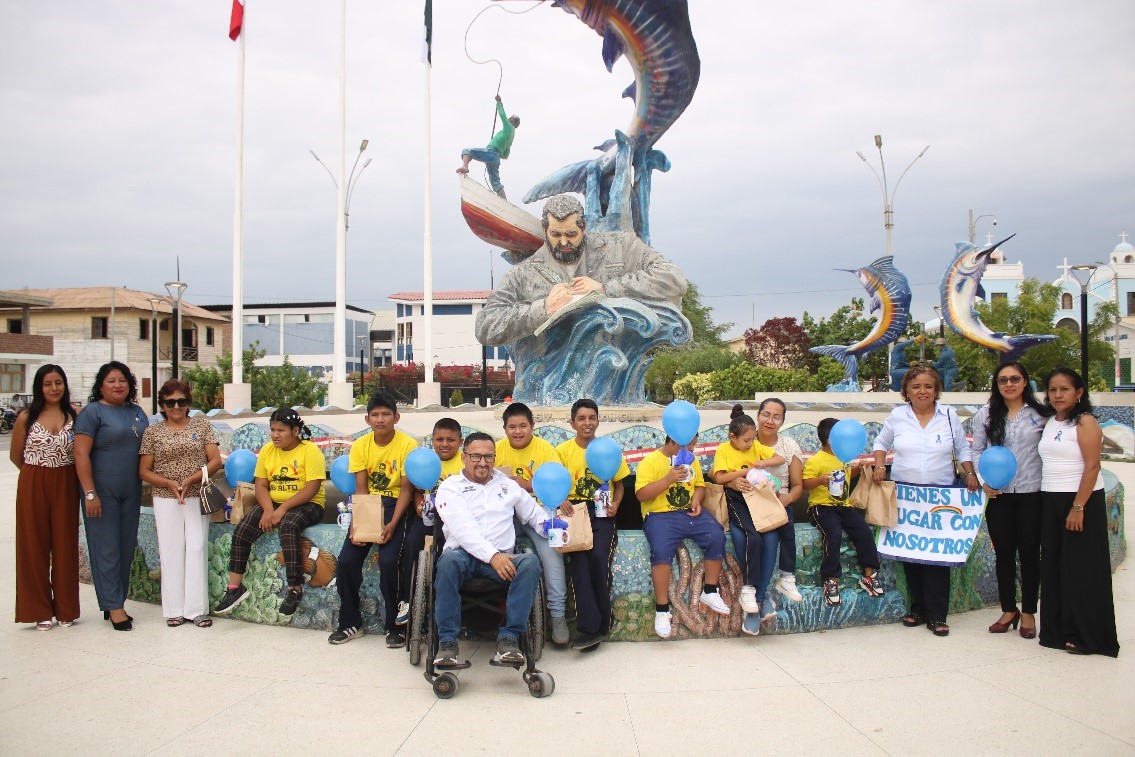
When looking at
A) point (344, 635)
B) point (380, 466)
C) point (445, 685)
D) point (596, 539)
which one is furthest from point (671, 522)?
point (344, 635)

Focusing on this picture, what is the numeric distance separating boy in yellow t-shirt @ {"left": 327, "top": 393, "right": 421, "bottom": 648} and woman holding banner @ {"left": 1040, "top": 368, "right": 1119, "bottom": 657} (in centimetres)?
357

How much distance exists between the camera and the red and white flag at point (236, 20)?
2041 centimetres

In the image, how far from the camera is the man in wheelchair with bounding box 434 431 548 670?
381cm

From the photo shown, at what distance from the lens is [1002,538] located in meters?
4.64

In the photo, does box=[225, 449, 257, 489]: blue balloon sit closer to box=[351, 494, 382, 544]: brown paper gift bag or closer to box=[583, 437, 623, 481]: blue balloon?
box=[351, 494, 382, 544]: brown paper gift bag

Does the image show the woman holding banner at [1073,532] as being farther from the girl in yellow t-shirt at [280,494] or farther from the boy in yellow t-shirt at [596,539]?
the girl in yellow t-shirt at [280,494]

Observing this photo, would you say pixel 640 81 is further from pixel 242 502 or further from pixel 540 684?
pixel 540 684

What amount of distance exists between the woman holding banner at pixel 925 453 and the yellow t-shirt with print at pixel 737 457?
686mm

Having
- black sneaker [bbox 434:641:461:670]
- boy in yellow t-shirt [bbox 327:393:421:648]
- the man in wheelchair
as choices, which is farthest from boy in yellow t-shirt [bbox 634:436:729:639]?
boy in yellow t-shirt [bbox 327:393:421:648]

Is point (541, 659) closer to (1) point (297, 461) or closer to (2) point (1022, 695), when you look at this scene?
(1) point (297, 461)

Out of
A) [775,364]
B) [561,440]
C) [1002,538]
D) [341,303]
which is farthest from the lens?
[775,364]

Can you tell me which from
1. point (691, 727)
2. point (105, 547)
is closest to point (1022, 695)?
point (691, 727)

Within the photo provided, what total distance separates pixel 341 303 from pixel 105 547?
17.9 meters

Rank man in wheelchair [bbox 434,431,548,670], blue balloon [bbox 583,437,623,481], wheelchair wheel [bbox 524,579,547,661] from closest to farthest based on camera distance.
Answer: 1. man in wheelchair [bbox 434,431,548,670]
2. wheelchair wheel [bbox 524,579,547,661]
3. blue balloon [bbox 583,437,623,481]
